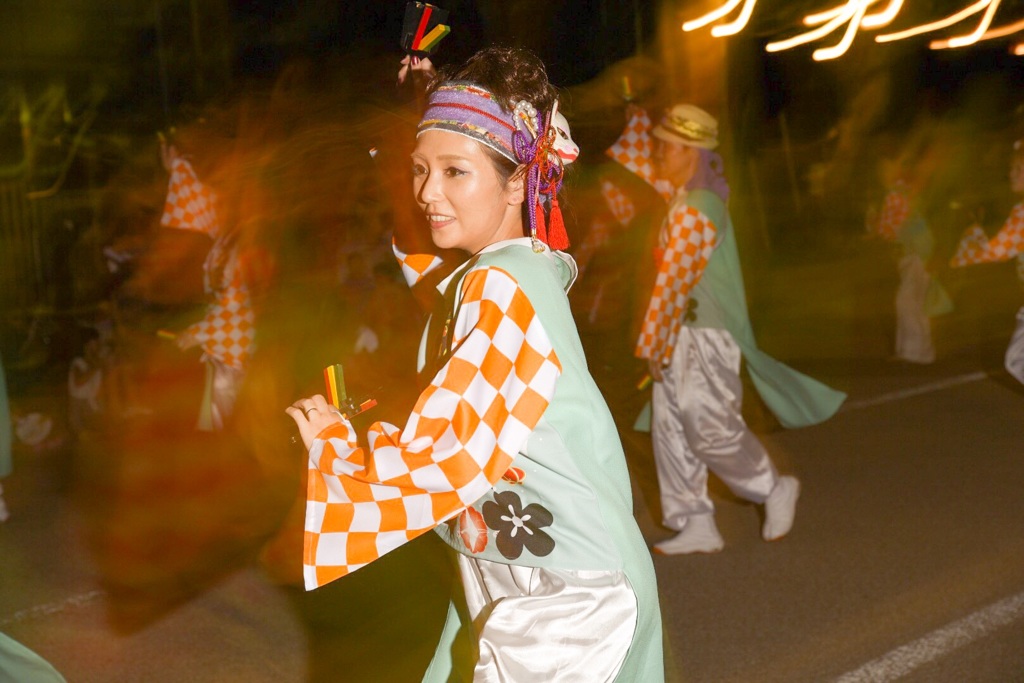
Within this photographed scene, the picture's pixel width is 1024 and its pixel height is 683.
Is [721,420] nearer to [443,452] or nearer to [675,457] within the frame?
[675,457]

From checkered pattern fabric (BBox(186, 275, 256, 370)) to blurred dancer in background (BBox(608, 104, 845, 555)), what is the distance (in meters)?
2.93

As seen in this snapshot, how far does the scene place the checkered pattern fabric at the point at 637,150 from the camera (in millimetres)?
6359

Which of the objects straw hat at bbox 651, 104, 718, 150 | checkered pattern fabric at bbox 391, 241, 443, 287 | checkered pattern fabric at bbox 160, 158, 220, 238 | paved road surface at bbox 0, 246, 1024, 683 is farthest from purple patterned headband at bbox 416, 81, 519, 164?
checkered pattern fabric at bbox 160, 158, 220, 238

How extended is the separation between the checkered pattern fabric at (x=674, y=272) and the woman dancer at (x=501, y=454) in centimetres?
263

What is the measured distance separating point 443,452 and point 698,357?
347 centimetres

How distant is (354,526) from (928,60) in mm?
20515

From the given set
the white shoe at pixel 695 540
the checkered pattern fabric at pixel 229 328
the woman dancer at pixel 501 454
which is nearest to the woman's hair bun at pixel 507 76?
the woman dancer at pixel 501 454

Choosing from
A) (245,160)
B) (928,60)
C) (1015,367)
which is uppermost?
(928,60)

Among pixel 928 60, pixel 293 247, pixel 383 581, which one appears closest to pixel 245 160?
pixel 293 247

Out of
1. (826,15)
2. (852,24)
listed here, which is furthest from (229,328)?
(852,24)

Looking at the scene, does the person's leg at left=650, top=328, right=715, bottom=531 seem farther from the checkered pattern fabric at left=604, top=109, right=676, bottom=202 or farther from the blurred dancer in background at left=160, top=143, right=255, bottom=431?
the blurred dancer in background at left=160, top=143, right=255, bottom=431

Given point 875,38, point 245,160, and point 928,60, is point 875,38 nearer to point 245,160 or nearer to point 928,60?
point 928,60

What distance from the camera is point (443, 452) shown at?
1.95 meters

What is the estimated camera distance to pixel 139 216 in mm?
9789
